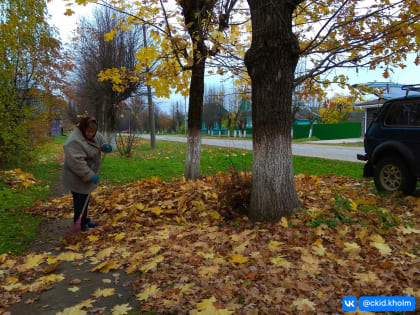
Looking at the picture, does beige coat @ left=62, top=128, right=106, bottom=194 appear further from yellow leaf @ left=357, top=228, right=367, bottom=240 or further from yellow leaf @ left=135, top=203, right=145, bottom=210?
yellow leaf @ left=357, top=228, right=367, bottom=240

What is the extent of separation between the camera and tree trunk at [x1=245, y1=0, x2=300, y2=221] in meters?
4.11

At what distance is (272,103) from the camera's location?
4195 millimetres

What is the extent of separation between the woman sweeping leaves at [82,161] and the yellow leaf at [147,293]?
7.22 ft

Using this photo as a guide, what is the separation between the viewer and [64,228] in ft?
16.8

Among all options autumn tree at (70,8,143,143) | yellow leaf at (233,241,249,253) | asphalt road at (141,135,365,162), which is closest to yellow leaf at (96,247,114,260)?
yellow leaf at (233,241,249,253)

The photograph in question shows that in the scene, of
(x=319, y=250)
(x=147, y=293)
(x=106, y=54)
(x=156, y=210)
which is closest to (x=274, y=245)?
(x=319, y=250)

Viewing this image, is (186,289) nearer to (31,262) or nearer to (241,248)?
(241,248)

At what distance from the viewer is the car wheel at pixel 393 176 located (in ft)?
18.0

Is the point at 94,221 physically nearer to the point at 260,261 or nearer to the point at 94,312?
the point at 94,312

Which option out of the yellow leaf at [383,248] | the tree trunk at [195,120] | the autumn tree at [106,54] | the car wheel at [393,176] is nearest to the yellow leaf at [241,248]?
A: the yellow leaf at [383,248]

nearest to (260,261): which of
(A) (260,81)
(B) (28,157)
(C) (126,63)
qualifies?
(A) (260,81)

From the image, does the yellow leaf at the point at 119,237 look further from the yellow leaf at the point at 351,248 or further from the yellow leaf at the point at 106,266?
the yellow leaf at the point at 351,248

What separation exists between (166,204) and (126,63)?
16.5m

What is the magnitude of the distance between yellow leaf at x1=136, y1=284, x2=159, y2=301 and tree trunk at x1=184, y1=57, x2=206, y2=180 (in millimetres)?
4606
